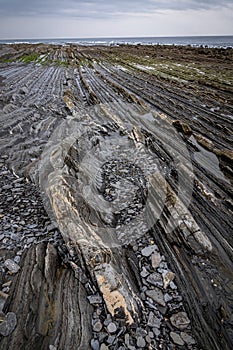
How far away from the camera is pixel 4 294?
326 cm

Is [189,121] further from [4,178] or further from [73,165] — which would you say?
[4,178]

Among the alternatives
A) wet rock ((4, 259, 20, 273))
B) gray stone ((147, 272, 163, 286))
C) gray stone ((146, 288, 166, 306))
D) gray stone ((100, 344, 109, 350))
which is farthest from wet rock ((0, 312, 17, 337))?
gray stone ((147, 272, 163, 286))

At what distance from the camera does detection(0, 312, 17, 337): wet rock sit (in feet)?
9.31

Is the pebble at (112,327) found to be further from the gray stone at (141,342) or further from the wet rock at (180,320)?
the wet rock at (180,320)

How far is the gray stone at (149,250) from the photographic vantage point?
417 centimetres

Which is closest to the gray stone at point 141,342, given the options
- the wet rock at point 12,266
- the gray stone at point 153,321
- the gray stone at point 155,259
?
the gray stone at point 153,321

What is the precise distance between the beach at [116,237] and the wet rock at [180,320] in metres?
0.01

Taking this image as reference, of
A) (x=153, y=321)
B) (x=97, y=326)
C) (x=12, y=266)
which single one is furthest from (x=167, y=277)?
(x=12, y=266)

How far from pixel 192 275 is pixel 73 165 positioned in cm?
353

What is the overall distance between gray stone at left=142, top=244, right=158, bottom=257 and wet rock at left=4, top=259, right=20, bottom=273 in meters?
1.99

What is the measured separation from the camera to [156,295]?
11.4ft

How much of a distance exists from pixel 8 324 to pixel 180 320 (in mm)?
2099

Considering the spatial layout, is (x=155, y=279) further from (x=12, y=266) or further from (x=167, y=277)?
(x=12, y=266)

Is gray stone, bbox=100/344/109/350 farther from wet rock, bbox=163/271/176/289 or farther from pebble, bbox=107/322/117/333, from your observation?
wet rock, bbox=163/271/176/289
